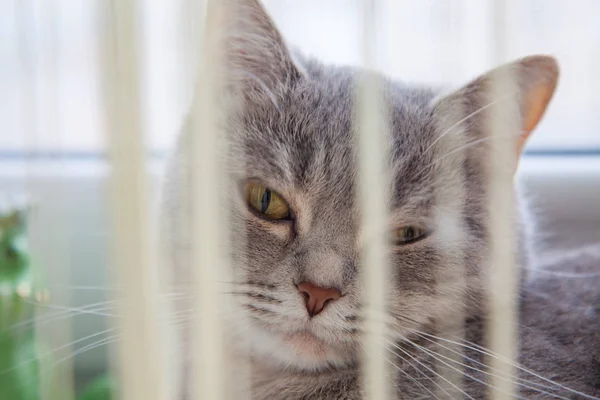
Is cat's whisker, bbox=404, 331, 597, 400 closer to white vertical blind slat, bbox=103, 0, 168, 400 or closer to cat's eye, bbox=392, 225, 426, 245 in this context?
cat's eye, bbox=392, 225, 426, 245

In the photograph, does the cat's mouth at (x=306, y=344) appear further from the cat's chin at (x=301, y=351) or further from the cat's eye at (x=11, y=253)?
the cat's eye at (x=11, y=253)

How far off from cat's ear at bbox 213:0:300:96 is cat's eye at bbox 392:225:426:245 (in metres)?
0.22

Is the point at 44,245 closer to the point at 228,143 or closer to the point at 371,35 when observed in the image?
the point at 228,143

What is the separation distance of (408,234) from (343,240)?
0.09m

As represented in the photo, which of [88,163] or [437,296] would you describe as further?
[88,163]

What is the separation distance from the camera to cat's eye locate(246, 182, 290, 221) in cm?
69

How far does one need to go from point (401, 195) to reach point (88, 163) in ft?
1.48

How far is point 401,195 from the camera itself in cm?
67

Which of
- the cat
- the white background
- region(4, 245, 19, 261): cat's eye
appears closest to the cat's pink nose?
the cat

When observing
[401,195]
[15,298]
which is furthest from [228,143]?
[15,298]

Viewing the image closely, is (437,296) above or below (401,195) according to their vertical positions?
below

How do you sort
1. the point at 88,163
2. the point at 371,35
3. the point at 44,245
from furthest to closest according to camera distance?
the point at 88,163
the point at 44,245
the point at 371,35

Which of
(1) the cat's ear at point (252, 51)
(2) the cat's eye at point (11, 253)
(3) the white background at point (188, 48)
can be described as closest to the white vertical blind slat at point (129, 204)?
(3) the white background at point (188, 48)

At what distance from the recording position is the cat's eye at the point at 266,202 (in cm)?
69
